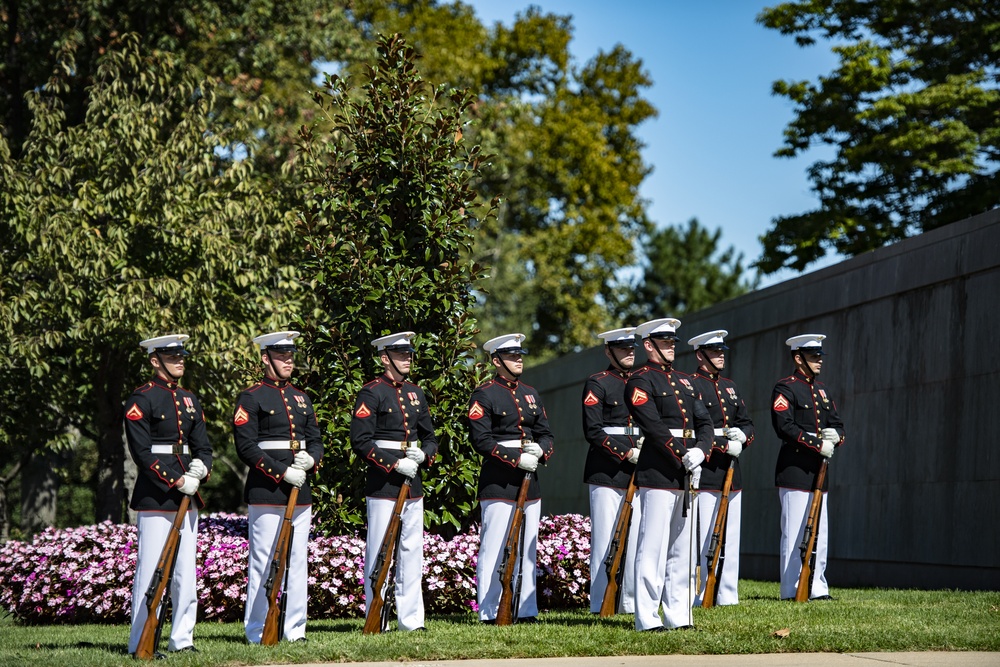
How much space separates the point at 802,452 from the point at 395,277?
4.17 m

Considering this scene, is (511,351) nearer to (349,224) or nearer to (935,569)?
(349,224)

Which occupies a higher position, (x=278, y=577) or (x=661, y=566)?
(x=661, y=566)

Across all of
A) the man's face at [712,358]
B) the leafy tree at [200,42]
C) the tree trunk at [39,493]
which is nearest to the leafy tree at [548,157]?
the leafy tree at [200,42]

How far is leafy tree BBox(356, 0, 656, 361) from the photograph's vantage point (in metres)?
35.6

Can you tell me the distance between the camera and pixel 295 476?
30.3ft

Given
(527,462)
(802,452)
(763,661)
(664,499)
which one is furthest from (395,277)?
(763,661)

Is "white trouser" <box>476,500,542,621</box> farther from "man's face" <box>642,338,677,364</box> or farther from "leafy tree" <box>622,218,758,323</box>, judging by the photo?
"leafy tree" <box>622,218,758,323</box>

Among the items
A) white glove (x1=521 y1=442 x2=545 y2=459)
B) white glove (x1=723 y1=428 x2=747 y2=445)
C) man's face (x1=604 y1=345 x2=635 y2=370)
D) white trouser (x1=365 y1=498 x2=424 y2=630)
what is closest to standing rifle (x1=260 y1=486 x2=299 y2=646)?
white trouser (x1=365 y1=498 x2=424 y2=630)

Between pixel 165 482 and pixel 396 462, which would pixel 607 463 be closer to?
pixel 396 462

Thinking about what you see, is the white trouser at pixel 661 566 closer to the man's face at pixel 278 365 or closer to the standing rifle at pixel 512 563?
the standing rifle at pixel 512 563

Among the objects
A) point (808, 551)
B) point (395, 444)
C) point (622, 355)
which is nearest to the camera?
point (395, 444)

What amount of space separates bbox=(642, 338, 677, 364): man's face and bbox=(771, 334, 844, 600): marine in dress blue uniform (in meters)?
2.34

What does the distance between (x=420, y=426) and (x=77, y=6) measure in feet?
47.8

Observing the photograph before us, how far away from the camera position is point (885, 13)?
25.9 m
